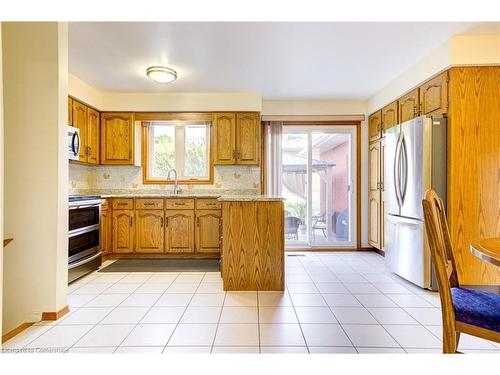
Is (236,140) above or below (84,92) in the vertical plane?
below

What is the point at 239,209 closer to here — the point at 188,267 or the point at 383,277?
the point at 188,267

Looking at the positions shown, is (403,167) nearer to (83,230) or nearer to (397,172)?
(397,172)

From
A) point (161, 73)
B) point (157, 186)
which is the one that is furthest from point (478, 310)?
point (157, 186)

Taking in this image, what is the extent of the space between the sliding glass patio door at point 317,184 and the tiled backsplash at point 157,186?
0.65 metres

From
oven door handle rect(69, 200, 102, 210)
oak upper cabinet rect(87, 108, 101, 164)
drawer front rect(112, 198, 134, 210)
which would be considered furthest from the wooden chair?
oak upper cabinet rect(87, 108, 101, 164)

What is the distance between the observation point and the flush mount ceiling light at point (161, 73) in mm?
3283

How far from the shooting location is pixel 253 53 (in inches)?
118

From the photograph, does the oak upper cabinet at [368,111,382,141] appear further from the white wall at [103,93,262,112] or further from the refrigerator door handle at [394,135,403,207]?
the white wall at [103,93,262,112]

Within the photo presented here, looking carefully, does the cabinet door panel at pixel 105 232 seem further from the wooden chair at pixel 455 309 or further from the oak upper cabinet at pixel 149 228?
the wooden chair at pixel 455 309

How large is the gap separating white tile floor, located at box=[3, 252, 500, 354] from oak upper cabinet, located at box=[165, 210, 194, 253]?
822mm

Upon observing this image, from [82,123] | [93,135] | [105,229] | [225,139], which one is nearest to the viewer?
[82,123]

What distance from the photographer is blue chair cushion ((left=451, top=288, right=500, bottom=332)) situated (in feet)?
4.03

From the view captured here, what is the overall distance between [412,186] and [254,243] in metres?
1.72
